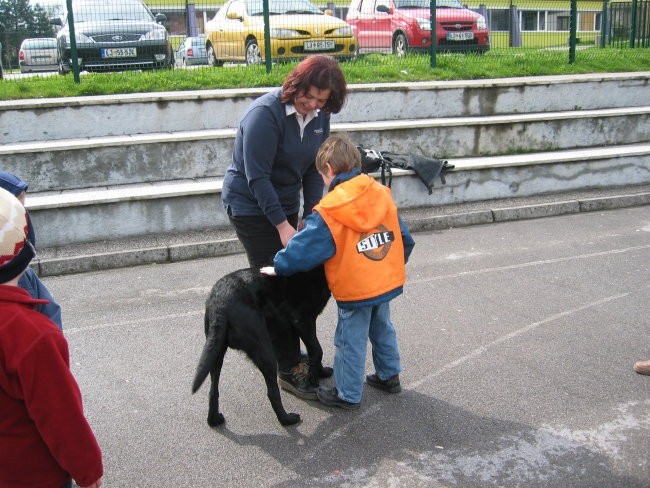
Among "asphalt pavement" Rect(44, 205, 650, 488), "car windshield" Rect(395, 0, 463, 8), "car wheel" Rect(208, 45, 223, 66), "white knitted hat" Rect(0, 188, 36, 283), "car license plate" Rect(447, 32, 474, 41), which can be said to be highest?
"car windshield" Rect(395, 0, 463, 8)

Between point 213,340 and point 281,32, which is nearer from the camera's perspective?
point 213,340

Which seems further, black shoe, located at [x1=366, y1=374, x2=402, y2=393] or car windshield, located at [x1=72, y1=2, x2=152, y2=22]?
car windshield, located at [x1=72, y1=2, x2=152, y2=22]

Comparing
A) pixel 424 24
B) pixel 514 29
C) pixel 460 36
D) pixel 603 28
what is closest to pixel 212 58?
pixel 424 24

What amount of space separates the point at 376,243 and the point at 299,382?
1119 millimetres

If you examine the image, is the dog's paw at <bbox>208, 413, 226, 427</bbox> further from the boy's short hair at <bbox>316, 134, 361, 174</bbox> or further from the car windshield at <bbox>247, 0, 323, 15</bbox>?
the car windshield at <bbox>247, 0, 323, 15</bbox>

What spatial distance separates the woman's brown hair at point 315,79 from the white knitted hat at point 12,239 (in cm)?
212

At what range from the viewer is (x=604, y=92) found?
39.5 feet

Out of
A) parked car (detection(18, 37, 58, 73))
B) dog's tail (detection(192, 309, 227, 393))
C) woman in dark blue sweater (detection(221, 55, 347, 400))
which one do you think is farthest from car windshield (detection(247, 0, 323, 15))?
dog's tail (detection(192, 309, 227, 393))

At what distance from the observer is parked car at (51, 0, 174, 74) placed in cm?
1170

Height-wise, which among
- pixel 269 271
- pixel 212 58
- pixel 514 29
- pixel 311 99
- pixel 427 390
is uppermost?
pixel 514 29

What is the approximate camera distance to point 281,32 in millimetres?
12609

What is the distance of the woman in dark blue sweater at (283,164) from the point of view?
3.93 meters

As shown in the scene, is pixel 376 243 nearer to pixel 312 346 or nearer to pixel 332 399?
pixel 312 346

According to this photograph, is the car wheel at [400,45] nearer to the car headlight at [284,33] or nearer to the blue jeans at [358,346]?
the car headlight at [284,33]
